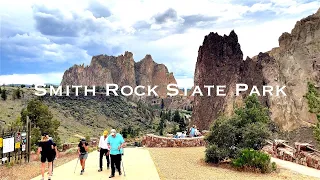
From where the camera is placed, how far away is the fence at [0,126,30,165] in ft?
57.7

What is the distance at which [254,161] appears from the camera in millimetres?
15844

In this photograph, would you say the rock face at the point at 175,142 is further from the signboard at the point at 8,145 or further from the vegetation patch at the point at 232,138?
the signboard at the point at 8,145

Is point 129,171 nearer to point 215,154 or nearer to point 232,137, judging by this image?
point 215,154

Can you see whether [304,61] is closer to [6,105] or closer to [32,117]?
[6,105]

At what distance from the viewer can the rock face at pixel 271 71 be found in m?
88.7

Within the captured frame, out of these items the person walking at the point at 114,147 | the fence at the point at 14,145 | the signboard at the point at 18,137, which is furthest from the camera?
the signboard at the point at 18,137

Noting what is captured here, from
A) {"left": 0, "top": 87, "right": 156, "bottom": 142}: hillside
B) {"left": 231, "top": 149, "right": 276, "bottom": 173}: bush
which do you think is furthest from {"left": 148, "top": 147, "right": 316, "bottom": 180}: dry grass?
{"left": 0, "top": 87, "right": 156, "bottom": 142}: hillside

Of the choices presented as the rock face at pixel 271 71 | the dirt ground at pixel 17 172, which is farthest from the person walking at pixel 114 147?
the rock face at pixel 271 71

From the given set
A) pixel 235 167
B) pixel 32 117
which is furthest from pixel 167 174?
pixel 32 117

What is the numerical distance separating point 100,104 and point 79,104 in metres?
7.64

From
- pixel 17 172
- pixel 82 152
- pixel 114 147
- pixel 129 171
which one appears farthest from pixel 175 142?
pixel 114 147

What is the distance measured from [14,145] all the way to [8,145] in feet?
2.28

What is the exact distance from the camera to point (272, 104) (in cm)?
8975

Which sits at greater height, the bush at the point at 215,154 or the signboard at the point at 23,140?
the signboard at the point at 23,140
